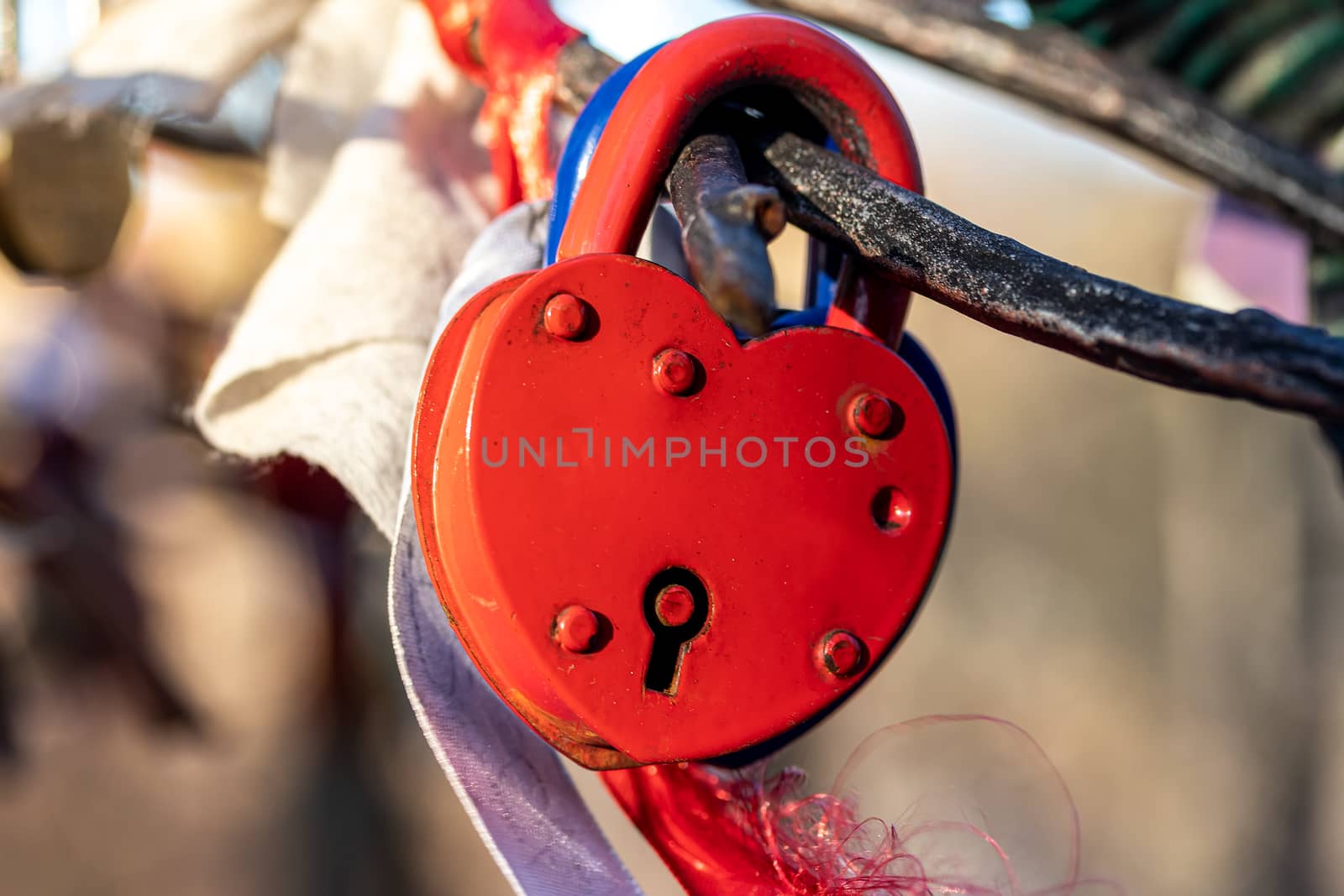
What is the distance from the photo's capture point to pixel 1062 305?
0.17 meters

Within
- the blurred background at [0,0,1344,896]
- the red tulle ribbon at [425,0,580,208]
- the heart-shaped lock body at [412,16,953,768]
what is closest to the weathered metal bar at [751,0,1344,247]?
the red tulle ribbon at [425,0,580,208]

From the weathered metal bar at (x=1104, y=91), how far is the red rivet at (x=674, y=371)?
0.35 m

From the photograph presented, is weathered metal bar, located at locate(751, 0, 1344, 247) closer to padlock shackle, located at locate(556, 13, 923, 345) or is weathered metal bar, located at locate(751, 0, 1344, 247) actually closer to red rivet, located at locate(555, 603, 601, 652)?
padlock shackle, located at locate(556, 13, 923, 345)

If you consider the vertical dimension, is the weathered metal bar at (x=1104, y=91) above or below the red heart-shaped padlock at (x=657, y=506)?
above

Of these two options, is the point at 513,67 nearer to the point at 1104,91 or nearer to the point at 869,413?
the point at 869,413

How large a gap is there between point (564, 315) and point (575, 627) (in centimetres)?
6

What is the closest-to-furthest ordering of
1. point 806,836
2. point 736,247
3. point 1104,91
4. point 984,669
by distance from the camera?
point 736,247
point 806,836
point 1104,91
point 984,669

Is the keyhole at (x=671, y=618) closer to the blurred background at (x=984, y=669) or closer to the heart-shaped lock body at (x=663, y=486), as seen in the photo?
the heart-shaped lock body at (x=663, y=486)

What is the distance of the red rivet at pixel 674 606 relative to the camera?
180 mm

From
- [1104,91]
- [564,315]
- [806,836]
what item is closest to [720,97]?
[564,315]

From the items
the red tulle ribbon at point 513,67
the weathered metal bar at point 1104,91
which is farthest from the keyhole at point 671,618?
the weathered metal bar at point 1104,91

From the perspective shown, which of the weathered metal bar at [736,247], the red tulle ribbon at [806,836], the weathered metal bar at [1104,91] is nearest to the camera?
the weathered metal bar at [736,247]

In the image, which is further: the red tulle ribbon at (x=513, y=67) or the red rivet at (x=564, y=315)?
the red tulle ribbon at (x=513, y=67)

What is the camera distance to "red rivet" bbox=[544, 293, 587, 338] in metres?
0.17
